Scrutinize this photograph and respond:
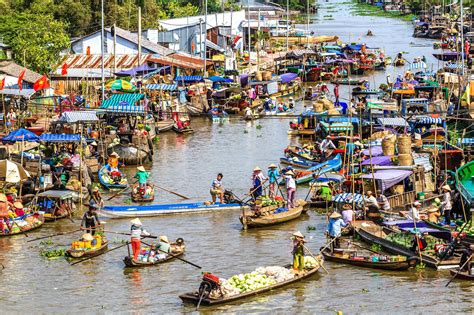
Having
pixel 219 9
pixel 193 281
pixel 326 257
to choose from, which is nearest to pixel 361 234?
pixel 326 257

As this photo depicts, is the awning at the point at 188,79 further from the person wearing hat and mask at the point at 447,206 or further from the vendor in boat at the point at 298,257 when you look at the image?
the vendor in boat at the point at 298,257

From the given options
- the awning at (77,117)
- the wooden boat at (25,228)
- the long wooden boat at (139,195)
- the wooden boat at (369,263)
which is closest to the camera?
the wooden boat at (369,263)

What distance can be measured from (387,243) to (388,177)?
446 centimetres

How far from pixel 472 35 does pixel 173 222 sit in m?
55.3

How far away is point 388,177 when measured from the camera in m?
28.8

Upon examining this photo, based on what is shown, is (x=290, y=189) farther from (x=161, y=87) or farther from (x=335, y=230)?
(x=161, y=87)

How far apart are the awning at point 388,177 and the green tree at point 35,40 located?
2625cm

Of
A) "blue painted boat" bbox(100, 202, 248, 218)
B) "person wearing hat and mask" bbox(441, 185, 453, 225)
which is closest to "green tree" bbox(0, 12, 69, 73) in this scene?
"blue painted boat" bbox(100, 202, 248, 218)

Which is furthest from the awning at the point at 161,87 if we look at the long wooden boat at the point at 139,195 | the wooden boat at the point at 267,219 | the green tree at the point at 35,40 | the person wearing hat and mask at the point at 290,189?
the wooden boat at the point at 267,219

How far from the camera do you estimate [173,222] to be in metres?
29.3

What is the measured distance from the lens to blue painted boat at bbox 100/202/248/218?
2909cm

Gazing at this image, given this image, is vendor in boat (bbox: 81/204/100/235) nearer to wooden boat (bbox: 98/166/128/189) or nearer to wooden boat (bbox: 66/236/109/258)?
wooden boat (bbox: 66/236/109/258)

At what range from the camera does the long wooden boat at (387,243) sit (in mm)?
23016

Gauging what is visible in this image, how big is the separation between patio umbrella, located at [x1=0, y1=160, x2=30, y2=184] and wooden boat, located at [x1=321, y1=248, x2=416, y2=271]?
10.0m
